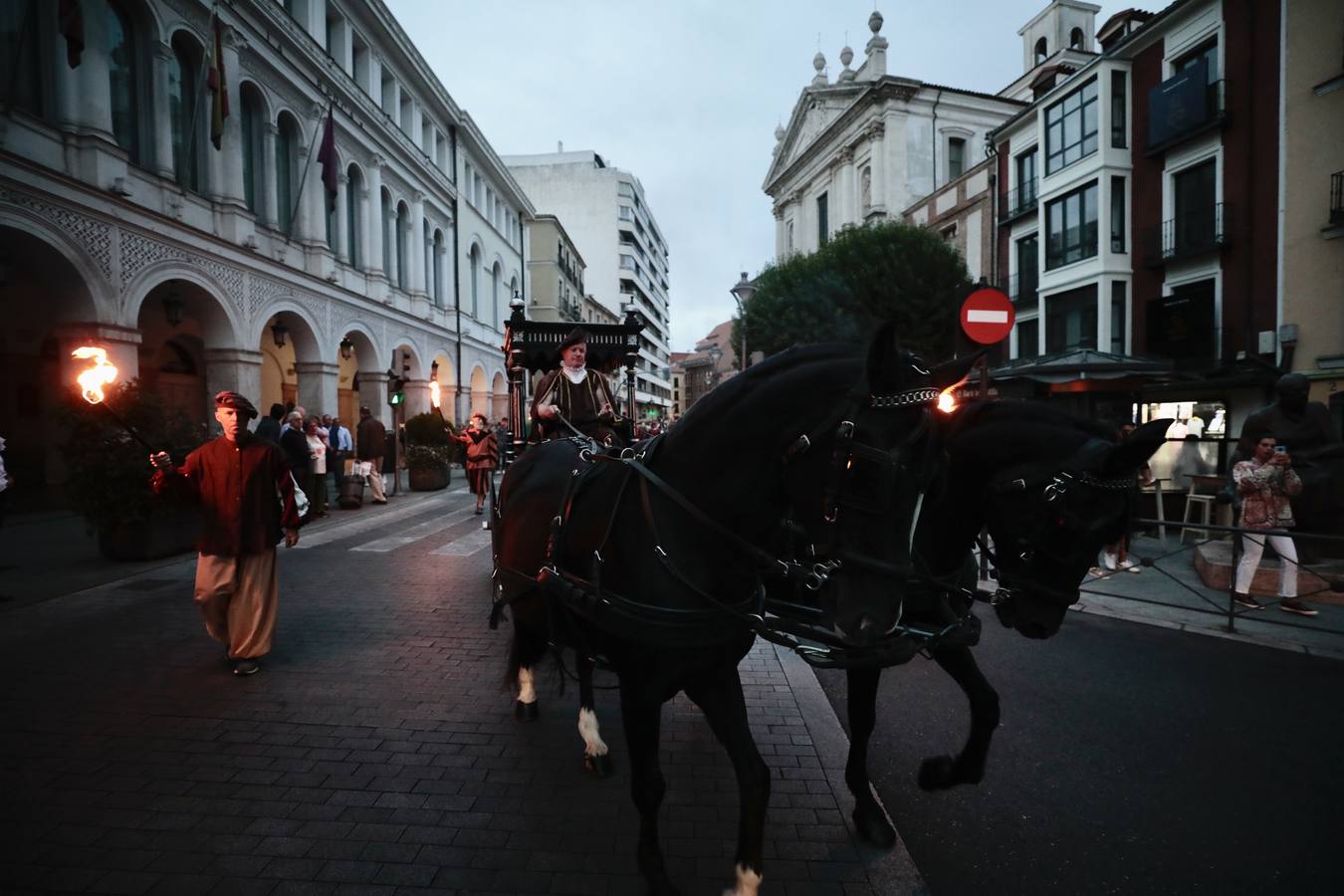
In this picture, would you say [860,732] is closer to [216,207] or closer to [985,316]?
[985,316]

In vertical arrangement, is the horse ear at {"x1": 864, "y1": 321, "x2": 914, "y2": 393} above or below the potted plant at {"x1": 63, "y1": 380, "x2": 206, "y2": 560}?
above

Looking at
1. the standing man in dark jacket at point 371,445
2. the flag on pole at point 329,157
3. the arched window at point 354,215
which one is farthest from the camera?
the arched window at point 354,215

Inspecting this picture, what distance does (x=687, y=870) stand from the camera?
273 cm

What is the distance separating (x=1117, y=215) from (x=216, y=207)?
25701 mm

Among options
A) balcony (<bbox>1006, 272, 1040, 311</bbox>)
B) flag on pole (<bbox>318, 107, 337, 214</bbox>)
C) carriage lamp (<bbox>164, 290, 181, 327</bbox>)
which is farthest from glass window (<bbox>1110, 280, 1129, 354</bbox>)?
carriage lamp (<bbox>164, 290, 181, 327</bbox>)


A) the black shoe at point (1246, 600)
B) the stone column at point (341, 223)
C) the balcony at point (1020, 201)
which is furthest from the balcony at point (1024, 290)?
the stone column at point (341, 223)

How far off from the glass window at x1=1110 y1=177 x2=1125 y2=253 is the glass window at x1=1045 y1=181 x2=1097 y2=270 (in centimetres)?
49

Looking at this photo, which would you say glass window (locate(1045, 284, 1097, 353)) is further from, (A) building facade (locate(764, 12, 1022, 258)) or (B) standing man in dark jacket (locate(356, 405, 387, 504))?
(B) standing man in dark jacket (locate(356, 405, 387, 504))

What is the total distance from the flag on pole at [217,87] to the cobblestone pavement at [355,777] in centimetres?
1168

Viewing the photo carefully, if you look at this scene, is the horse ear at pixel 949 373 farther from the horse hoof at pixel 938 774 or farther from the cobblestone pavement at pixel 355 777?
the cobblestone pavement at pixel 355 777

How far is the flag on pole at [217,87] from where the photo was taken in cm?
1325

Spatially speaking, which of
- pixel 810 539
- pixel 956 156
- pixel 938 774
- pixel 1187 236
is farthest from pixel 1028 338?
pixel 810 539

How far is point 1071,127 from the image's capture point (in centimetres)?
2219

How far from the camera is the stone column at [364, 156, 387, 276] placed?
22078 mm
